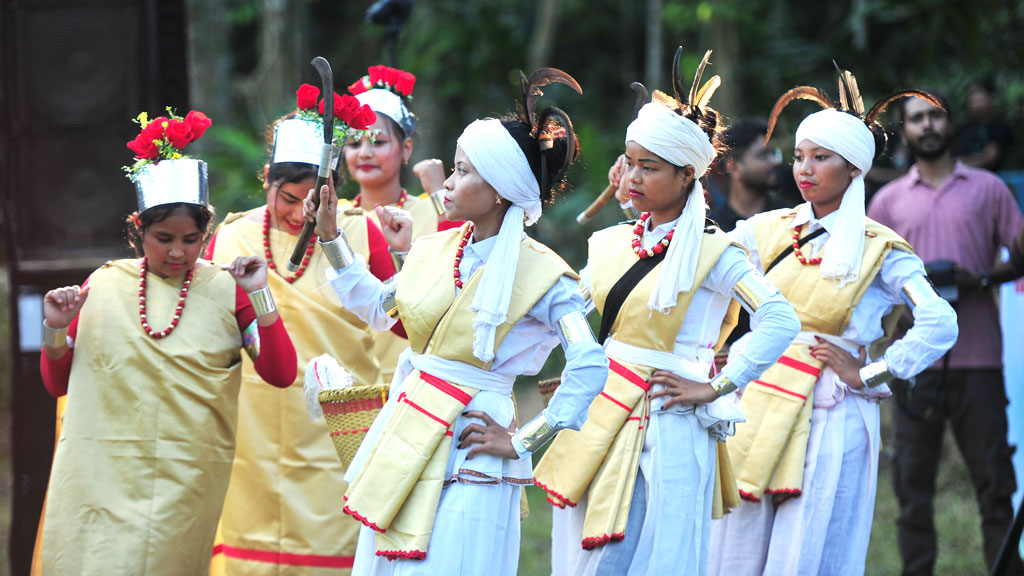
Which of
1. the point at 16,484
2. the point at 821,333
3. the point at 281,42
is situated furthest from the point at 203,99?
the point at 821,333

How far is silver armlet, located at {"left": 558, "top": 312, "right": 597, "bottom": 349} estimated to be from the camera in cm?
357

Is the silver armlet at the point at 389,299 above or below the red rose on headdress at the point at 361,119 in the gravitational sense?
below

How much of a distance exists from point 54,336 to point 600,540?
2.03m

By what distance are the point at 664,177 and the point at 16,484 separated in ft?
12.0

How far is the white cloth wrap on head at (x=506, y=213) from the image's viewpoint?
353cm

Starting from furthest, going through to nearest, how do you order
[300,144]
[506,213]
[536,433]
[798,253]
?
[798,253] → [300,144] → [506,213] → [536,433]

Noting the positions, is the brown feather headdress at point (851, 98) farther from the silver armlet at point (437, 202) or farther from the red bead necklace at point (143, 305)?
the red bead necklace at point (143, 305)

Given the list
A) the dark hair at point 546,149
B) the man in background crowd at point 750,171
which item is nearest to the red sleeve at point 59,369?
the dark hair at point 546,149

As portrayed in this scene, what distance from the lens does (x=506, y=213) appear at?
3705 millimetres

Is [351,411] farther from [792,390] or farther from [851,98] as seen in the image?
[851,98]

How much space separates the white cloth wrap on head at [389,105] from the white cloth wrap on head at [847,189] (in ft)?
5.97

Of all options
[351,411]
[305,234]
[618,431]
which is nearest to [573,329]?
[618,431]

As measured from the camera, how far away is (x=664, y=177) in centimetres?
416

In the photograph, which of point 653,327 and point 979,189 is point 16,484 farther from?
point 979,189
